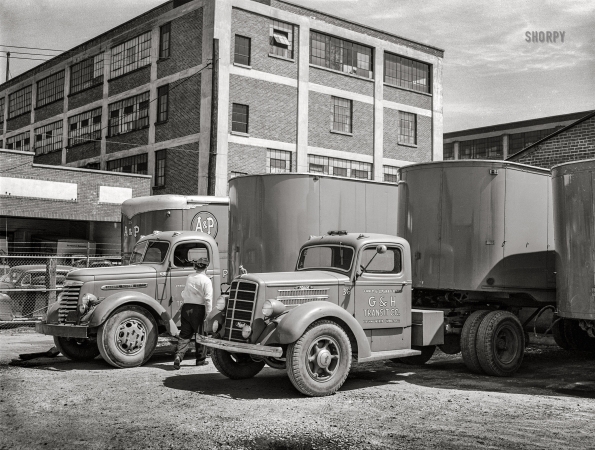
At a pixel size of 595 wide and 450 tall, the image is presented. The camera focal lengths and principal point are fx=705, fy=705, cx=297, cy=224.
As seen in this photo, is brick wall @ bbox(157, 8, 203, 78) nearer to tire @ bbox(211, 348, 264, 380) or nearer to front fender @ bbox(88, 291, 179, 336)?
front fender @ bbox(88, 291, 179, 336)

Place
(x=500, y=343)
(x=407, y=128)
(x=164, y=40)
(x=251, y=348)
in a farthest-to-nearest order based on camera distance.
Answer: (x=407, y=128) < (x=164, y=40) < (x=500, y=343) < (x=251, y=348)

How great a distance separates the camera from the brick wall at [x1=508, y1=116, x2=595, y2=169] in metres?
16.9

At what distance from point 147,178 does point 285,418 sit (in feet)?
91.9

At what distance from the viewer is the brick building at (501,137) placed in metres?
54.3

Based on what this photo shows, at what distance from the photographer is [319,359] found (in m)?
8.84

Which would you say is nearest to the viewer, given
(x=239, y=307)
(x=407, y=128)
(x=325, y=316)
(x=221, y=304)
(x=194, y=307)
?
(x=325, y=316)

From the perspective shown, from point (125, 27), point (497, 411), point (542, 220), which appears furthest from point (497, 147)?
point (497, 411)

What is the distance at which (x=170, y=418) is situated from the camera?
745cm

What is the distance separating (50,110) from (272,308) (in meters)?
38.6

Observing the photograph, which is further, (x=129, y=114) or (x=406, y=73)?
(x=406, y=73)

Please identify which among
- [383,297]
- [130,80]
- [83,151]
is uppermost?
[130,80]

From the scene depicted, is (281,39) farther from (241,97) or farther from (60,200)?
(60,200)

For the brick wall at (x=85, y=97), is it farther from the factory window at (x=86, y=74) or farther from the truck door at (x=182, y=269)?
the truck door at (x=182, y=269)

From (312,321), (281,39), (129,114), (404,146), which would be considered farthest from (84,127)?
(312,321)
